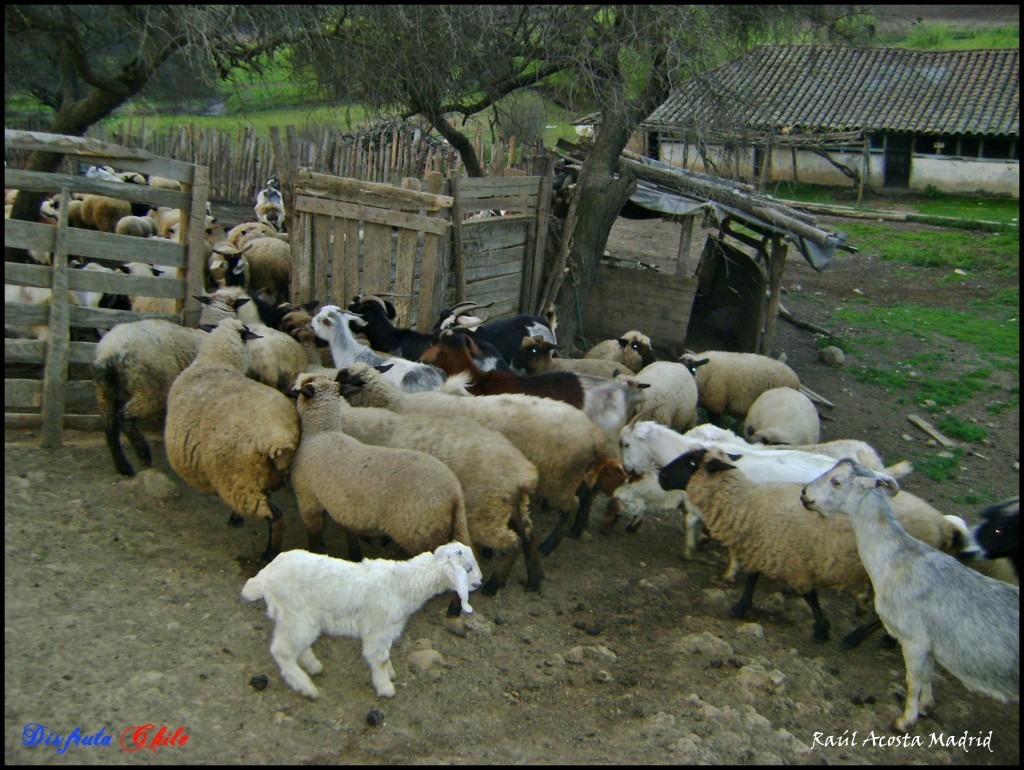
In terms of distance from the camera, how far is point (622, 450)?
6.86m

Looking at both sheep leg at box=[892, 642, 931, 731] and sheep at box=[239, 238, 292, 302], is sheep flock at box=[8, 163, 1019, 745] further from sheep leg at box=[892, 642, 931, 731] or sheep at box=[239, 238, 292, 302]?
sheep at box=[239, 238, 292, 302]

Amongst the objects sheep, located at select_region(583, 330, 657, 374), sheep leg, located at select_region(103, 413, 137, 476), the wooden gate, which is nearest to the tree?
the wooden gate

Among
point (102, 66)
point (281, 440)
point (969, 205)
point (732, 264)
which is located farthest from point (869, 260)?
point (281, 440)

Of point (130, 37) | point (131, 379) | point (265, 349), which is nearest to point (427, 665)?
point (131, 379)

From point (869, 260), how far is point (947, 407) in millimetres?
9443

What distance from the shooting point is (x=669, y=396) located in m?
8.34

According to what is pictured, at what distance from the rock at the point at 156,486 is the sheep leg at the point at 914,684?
4904 mm

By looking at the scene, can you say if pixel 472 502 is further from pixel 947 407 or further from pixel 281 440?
pixel 947 407

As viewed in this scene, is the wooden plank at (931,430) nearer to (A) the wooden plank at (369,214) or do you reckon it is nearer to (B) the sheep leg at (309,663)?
(A) the wooden plank at (369,214)

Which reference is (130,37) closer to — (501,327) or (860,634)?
(501,327)

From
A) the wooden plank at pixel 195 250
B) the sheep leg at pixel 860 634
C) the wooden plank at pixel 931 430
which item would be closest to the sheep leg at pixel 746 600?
the sheep leg at pixel 860 634

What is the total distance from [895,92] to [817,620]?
96.0ft

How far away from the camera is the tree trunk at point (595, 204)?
10.8 meters

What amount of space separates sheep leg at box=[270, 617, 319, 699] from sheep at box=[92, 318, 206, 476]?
8.73ft
